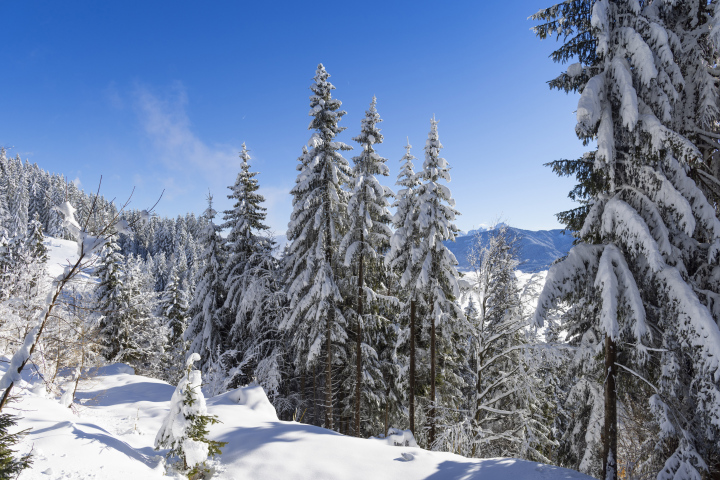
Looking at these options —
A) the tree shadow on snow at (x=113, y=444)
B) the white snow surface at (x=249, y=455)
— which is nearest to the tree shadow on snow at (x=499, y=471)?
the white snow surface at (x=249, y=455)

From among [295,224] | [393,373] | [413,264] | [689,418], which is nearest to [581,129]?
[689,418]

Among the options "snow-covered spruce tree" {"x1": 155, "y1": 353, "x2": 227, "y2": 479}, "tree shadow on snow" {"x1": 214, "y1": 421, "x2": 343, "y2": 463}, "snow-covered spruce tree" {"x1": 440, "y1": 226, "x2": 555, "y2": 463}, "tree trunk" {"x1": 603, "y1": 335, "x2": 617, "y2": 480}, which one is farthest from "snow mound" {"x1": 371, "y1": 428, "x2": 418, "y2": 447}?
"tree trunk" {"x1": 603, "y1": 335, "x2": 617, "y2": 480}

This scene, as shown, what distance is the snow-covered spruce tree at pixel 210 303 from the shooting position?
20.1 meters

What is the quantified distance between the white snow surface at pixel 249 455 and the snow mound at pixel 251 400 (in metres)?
1.43

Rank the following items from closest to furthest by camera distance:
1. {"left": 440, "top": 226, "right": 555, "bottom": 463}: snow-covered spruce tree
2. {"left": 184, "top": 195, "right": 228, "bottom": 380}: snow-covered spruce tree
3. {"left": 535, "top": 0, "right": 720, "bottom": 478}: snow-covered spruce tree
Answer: {"left": 535, "top": 0, "right": 720, "bottom": 478}: snow-covered spruce tree
{"left": 440, "top": 226, "right": 555, "bottom": 463}: snow-covered spruce tree
{"left": 184, "top": 195, "right": 228, "bottom": 380}: snow-covered spruce tree

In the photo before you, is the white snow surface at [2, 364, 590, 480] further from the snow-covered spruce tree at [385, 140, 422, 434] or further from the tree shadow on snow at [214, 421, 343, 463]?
the snow-covered spruce tree at [385, 140, 422, 434]

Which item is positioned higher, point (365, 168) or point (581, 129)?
point (365, 168)

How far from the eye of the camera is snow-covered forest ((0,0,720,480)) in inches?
261

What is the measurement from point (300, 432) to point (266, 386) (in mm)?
10737

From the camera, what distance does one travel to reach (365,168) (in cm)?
→ 1608

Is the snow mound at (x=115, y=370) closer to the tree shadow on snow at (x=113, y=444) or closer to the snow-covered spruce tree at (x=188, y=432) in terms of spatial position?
the tree shadow on snow at (x=113, y=444)

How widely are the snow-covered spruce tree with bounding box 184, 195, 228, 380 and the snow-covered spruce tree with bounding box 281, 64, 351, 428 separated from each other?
20.6ft

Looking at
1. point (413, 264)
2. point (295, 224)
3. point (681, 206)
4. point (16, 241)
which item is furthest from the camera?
point (16, 241)

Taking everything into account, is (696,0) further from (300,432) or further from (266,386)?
(266,386)
